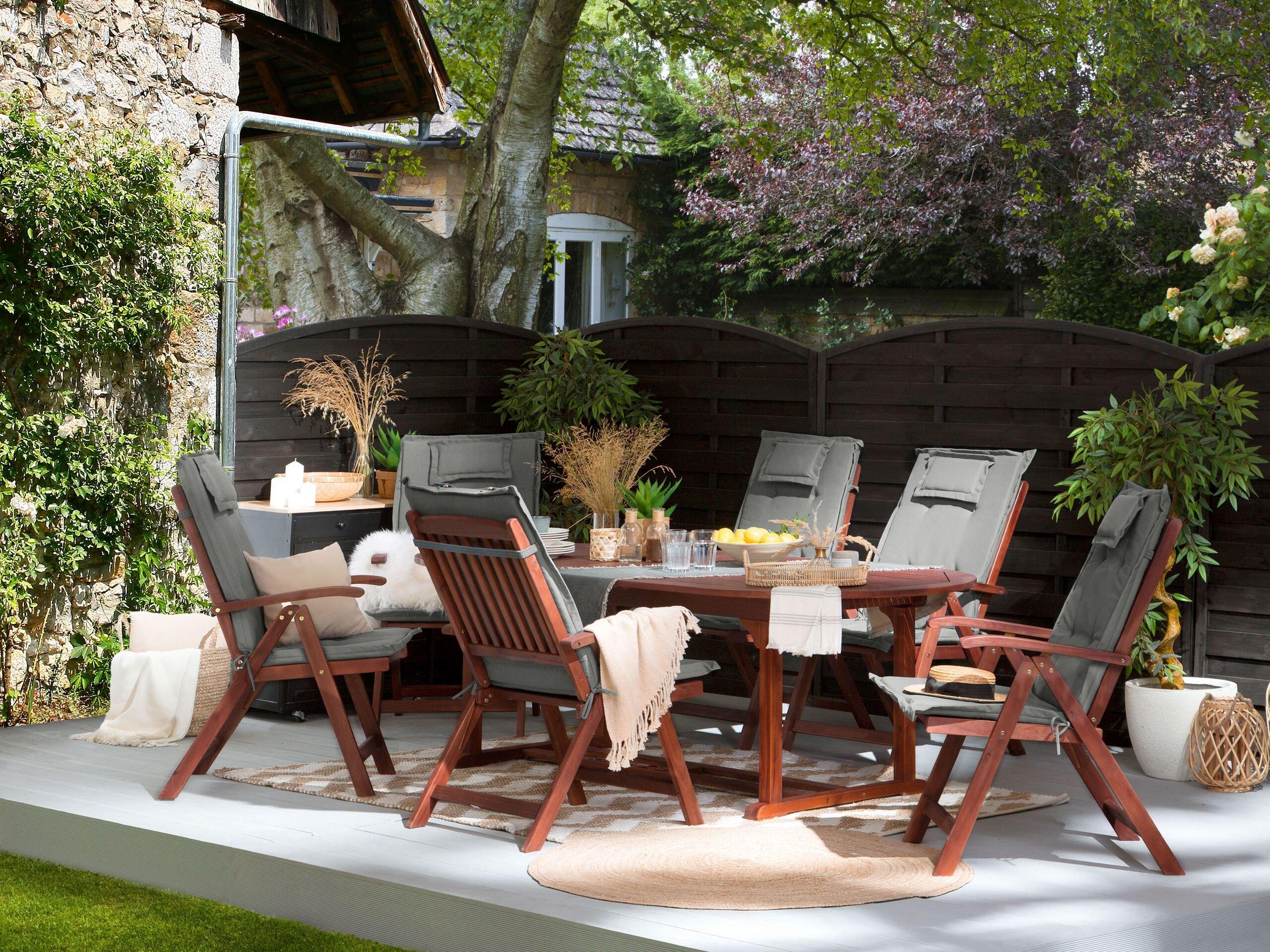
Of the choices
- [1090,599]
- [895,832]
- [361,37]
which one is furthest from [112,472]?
[1090,599]

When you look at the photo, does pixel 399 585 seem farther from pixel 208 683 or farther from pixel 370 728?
pixel 370 728

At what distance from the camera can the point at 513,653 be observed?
4430 mm

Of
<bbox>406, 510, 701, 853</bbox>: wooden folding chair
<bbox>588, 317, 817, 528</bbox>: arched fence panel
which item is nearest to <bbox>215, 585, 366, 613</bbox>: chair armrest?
<bbox>406, 510, 701, 853</bbox>: wooden folding chair

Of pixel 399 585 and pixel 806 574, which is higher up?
pixel 806 574

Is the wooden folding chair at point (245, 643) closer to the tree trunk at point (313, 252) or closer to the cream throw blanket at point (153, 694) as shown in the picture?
the cream throw blanket at point (153, 694)

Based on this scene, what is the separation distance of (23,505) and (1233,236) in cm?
512

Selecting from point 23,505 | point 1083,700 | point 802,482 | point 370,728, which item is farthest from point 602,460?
point 1083,700

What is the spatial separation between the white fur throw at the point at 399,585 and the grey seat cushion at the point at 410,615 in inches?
0.4

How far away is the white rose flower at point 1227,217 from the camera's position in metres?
6.53

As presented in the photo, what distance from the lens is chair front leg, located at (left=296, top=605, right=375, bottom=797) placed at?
4.83 metres

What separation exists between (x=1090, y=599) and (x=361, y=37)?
5166 millimetres

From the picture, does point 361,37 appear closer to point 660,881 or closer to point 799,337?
point 660,881

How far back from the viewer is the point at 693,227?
53.6 feet

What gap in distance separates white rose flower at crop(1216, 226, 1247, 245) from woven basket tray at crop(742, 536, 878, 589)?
2.83 m
